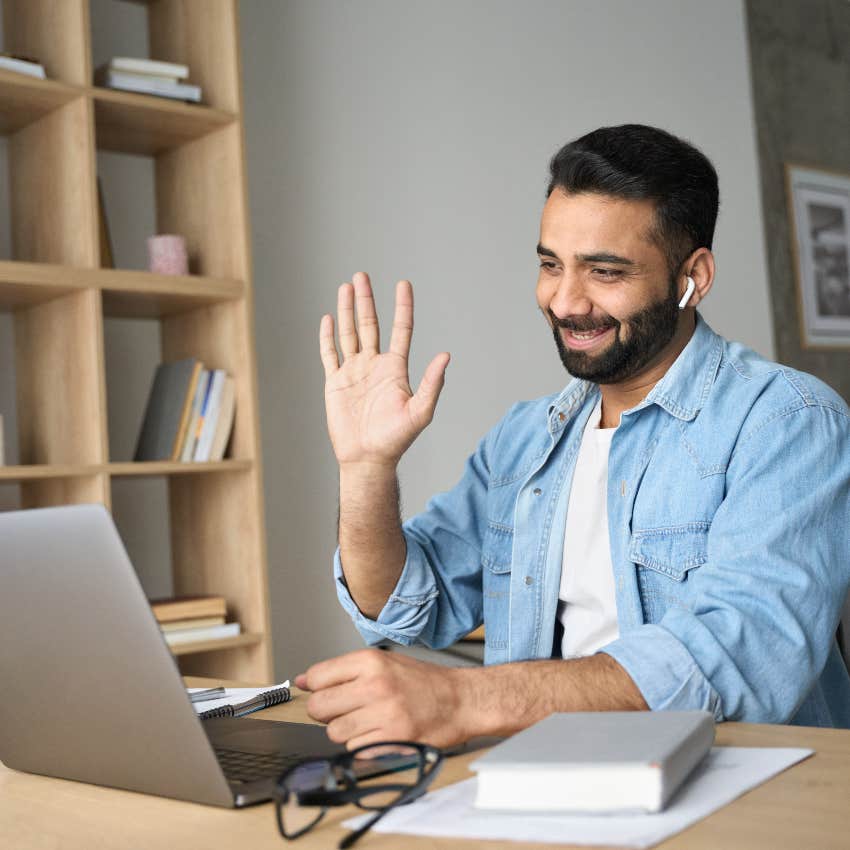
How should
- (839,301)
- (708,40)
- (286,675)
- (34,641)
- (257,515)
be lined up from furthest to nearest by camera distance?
(839,301), (708,40), (286,675), (257,515), (34,641)

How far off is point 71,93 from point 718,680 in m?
2.02

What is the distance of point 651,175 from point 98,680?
105 centimetres

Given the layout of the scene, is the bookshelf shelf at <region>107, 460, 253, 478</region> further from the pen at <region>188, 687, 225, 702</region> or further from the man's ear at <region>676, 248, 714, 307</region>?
the man's ear at <region>676, 248, 714, 307</region>

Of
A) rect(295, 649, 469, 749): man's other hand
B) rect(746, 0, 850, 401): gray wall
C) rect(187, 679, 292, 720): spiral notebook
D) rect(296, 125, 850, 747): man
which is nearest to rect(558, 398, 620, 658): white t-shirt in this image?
rect(296, 125, 850, 747): man

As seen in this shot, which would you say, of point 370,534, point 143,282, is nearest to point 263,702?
point 370,534

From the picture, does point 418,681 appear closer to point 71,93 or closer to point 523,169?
point 71,93

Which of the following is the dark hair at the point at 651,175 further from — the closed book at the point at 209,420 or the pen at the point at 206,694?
the closed book at the point at 209,420

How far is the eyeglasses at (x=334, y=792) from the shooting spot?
2.48 feet

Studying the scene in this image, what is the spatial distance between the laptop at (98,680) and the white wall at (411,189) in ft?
7.34

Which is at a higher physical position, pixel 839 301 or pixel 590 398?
pixel 839 301

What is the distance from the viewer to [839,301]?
4.95 metres

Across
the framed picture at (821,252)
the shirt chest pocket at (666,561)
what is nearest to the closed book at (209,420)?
the shirt chest pocket at (666,561)

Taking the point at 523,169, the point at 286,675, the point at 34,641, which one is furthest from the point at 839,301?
the point at 34,641

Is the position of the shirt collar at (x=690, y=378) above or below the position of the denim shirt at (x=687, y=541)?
above
